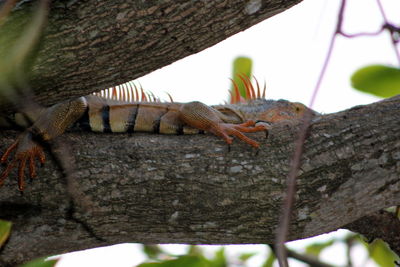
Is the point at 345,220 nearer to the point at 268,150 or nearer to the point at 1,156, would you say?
the point at 268,150

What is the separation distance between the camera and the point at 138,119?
5480 millimetres

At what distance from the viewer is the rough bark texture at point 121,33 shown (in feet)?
12.7

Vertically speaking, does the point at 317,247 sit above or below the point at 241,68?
below

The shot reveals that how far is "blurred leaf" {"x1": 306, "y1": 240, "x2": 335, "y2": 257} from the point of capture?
716 cm

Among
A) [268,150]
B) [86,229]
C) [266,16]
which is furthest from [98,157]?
[266,16]

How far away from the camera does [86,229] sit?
15.0ft

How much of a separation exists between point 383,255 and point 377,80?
6.89 ft

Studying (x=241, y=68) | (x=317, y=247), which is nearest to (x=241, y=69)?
(x=241, y=68)

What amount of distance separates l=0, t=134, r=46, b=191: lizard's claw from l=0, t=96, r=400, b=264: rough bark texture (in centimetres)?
7

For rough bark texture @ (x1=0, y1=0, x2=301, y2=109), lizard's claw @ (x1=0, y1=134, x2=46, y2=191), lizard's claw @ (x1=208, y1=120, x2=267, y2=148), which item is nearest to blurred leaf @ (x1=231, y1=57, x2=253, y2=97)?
lizard's claw @ (x1=208, y1=120, x2=267, y2=148)

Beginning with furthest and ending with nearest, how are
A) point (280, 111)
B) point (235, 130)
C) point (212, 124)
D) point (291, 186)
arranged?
point (280, 111) → point (212, 124) → point (235, 130) → point (291, 186)

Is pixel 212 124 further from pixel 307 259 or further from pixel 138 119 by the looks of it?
pixel 307 259

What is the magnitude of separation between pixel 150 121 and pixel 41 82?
60.4 inches

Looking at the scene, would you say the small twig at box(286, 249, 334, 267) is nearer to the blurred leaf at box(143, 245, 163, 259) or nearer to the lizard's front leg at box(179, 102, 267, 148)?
the blurred leaf at box(143, 245, 163, 259)
